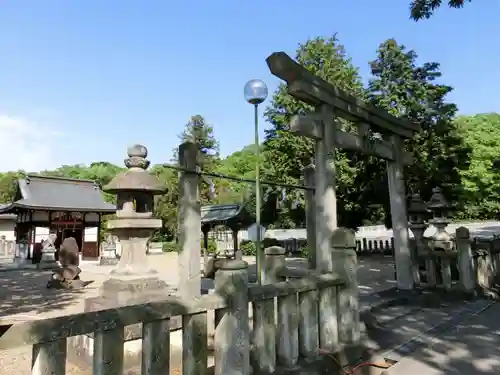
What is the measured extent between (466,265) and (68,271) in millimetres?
11553

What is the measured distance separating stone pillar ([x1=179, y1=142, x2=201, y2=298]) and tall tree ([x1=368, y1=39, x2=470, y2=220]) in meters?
16.2

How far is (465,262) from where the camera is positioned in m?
7.19

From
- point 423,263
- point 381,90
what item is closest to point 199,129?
point 381,90

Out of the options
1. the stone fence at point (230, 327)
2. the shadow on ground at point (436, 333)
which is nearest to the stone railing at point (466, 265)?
the shadow on ground at point (436, 333)

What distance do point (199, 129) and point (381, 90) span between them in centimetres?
2198

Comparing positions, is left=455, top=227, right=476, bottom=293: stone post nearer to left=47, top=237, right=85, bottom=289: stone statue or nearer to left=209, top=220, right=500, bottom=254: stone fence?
left=209, top=220, right=500, bottom=254: stone fence

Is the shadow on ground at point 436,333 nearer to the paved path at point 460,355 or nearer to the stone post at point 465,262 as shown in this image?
the paved path at point 460,355

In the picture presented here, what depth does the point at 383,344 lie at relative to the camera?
14.3 feet

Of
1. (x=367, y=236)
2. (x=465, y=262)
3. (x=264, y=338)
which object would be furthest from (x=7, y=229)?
(x=264, y=338)

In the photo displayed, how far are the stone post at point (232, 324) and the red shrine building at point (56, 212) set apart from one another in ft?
76.1

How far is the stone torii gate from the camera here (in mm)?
4867

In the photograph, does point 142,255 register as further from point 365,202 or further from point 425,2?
point 365,202

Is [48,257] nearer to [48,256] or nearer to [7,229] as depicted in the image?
[48,256]

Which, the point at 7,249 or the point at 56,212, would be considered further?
the point at 7,249
